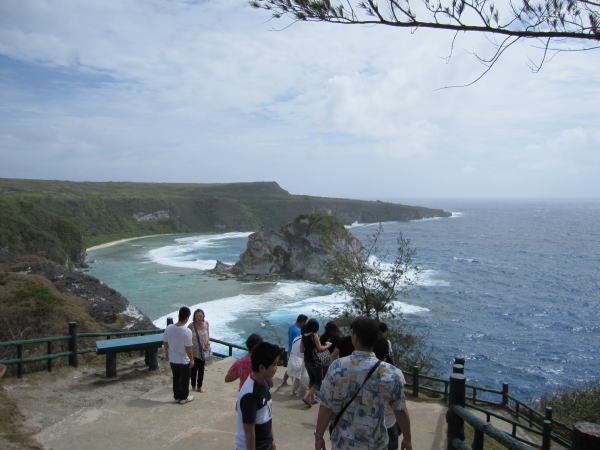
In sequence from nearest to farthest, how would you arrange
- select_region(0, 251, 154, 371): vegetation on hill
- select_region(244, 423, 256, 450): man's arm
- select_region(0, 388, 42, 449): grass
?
select_region(244, 423, 256, 450): man's arm, select_region(0, 388, 42, 449): grass, select_region(0, 251, 154, 371): vegetation on hill

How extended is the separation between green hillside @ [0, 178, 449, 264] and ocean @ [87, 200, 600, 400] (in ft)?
32.8

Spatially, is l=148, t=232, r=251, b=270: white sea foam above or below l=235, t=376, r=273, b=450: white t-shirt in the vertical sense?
below

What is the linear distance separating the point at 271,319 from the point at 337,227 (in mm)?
31398

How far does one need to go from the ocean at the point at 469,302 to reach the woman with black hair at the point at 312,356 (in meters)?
19.8

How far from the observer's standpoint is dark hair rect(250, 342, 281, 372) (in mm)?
4535

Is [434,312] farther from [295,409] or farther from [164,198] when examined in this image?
[164,198]

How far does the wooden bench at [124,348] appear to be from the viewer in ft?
32.0

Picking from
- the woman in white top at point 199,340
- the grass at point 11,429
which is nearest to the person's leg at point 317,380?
the woman in white top at point 199,340

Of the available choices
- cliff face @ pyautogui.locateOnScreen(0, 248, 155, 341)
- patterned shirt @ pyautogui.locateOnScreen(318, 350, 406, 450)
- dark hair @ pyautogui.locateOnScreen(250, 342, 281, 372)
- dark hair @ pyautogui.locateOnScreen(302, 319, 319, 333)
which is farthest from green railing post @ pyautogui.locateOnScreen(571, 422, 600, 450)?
cliff face @ pyautogui.locateOnScreen(0, 248, 155, 341)

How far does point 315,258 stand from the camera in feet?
225

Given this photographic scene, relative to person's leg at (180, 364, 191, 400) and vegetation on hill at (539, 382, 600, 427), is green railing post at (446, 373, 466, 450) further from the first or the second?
vegetation on hill at (539, 382, 600, 427)

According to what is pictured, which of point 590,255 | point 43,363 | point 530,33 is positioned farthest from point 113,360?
point 590,255

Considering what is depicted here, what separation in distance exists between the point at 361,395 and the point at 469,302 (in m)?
50.3

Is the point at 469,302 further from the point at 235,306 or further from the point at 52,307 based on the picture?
the point at 52,307
